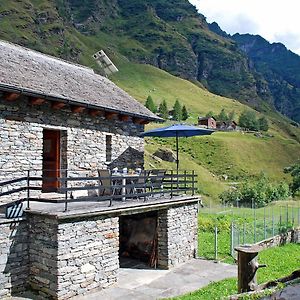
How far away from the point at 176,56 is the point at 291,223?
159683mm

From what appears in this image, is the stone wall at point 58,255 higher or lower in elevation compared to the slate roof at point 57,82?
lower

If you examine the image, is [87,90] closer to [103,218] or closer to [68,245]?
[103,218]

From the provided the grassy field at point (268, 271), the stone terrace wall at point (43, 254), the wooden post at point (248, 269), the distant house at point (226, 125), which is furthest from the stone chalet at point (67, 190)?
the distant house at point (226, 125)

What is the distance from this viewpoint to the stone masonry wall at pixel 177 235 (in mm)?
12508

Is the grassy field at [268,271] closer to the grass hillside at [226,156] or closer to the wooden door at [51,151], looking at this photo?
the wooden door at [51,151]

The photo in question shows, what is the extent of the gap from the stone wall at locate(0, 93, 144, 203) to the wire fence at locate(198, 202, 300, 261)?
15.2 feet

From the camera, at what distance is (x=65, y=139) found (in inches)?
517

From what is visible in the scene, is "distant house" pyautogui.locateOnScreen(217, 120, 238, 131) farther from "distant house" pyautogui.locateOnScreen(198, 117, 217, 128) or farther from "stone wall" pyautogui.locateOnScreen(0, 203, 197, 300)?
"stone wall" pyautogui.locateOnScreen(0, 203, 197, 300)

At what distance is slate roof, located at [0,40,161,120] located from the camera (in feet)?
38.7

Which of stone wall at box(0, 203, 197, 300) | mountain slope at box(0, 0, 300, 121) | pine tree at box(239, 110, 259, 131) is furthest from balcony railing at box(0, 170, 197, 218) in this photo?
mountain slope at box(0, 0, 300, 121)

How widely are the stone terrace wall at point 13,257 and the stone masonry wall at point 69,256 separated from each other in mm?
192

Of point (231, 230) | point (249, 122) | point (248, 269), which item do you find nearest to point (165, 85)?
point (249, 122)

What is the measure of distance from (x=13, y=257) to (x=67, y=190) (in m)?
2.12

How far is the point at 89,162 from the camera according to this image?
13961 millimetres
